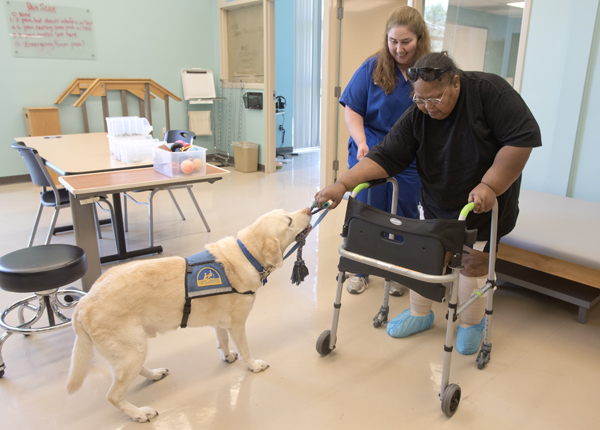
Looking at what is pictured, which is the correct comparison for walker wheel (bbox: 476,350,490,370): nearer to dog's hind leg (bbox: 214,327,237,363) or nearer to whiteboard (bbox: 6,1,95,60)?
dog's hind leg (bbox: 214,327,237,363)

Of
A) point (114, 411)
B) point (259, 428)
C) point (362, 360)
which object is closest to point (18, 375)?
point (114, 411)

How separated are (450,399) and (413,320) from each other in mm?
585

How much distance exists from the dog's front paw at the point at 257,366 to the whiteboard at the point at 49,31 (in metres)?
5.08

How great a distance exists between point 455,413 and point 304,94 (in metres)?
6.57

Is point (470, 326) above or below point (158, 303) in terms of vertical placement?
below

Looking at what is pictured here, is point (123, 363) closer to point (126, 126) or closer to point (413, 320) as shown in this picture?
point (413, 320)

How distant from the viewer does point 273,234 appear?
168 centimetres

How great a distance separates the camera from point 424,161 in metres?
1.79

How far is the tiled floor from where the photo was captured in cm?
163

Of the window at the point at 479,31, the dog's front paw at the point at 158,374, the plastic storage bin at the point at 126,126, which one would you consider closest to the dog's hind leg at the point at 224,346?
the dog's front paw at the point at 158,374

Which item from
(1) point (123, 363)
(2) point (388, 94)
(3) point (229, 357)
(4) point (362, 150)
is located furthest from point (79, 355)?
(2) point (388, 94)

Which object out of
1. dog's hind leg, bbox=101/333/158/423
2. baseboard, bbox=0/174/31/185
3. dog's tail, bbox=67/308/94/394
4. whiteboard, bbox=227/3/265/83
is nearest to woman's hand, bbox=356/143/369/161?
dog's hind leg, bbox=101/333/158/423

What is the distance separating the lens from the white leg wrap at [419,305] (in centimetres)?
212

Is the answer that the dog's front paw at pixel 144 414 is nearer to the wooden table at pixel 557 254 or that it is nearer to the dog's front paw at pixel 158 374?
the dog's front paw at pixel 158 374
